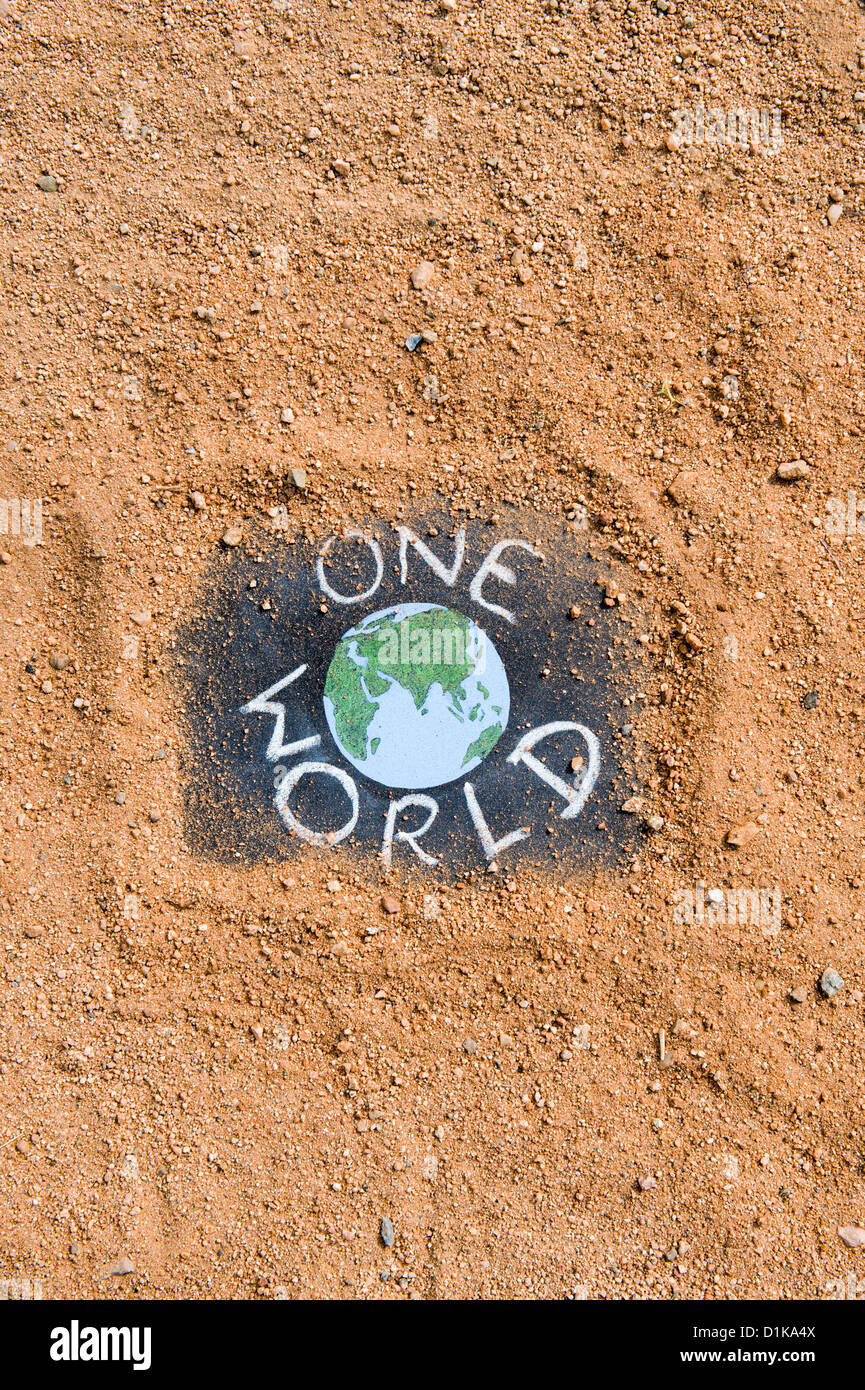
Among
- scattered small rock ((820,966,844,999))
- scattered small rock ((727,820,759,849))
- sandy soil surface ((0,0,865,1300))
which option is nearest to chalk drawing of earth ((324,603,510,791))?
sandy soil surface ((0,0,865,1300))

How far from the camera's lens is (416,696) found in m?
3.82

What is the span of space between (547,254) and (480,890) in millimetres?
3241

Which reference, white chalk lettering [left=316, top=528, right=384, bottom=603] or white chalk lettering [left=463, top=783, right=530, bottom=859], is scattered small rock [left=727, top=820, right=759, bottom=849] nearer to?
white chalk lettering [left=463, top=783, right=530, bottom=859]

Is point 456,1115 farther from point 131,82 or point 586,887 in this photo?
point 131,82

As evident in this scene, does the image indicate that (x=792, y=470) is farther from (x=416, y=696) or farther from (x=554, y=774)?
(x=416, y=696)

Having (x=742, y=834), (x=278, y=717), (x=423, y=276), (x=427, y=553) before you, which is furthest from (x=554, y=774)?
(x=423, y=276)

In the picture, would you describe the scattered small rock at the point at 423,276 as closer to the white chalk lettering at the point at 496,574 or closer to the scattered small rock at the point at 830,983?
the white chalk lettering at the point at 496,574

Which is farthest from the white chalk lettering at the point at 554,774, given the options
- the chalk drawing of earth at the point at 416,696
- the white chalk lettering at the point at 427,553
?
the white chalk lettering at the point at 427,553

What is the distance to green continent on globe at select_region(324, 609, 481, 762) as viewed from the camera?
382 centimetres

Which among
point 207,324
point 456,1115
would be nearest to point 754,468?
point 207,324

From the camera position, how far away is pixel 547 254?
3822 millimetres

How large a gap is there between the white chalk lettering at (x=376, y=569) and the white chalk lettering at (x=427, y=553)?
114 millimetres

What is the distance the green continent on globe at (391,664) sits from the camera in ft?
12.5
